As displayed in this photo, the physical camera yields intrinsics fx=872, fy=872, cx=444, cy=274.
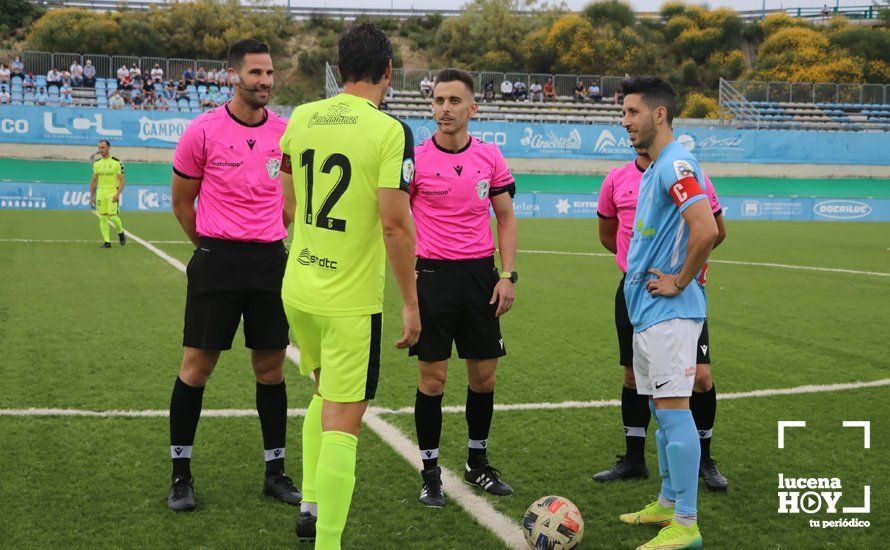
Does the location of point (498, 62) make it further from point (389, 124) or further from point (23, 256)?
point (389, 124)

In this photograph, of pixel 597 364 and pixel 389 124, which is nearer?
pixel 389 124

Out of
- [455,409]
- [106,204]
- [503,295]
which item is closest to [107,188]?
[106,204]

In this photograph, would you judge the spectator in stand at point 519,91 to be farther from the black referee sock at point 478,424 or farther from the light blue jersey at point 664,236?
the light blue jersey at point 664,236

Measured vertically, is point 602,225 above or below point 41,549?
above

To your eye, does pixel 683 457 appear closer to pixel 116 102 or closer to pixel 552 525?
pixel 552 525

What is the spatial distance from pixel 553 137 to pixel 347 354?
3613 centimetres

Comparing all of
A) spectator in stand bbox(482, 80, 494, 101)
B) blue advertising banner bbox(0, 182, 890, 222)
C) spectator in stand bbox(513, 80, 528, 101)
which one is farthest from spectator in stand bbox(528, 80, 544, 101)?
blue advertising banner bbox(0, 182, 890, 222)

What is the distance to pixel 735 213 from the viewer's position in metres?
33.8

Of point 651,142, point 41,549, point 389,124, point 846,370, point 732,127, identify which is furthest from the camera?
point 732,127

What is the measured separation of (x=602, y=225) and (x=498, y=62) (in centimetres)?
5971

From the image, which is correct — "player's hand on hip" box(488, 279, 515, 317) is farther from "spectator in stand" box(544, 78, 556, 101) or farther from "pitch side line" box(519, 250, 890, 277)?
"spectator in stand" box(544, 78, 556, 101)

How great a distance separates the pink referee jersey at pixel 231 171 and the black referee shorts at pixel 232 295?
9 cm

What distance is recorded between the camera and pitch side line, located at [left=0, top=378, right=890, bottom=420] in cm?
609

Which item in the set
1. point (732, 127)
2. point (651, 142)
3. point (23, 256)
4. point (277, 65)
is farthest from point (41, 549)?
point (277, 65)
